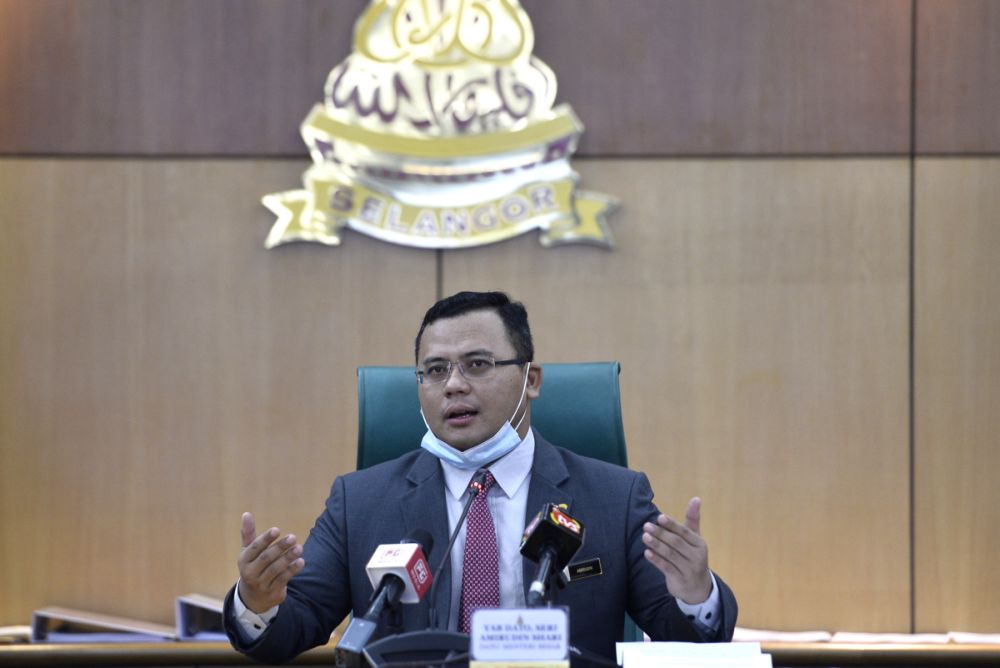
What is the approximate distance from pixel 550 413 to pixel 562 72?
1501mm

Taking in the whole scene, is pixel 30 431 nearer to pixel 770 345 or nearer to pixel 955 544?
pixel 770 345

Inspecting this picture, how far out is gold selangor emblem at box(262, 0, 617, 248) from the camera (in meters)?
3.24

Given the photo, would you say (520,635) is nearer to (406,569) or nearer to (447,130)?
(406,569)

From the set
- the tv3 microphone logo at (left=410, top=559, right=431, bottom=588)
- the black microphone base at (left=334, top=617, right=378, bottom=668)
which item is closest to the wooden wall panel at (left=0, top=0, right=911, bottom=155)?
the tv3 microphone logo at (left=410, top=559, right=431, bottom=588)

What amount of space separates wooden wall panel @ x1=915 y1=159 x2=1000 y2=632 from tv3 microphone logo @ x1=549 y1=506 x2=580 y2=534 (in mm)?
2185

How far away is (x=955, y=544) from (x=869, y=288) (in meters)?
0.83

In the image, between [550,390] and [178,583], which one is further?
[178,583]

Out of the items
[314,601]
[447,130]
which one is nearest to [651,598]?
[314,601]

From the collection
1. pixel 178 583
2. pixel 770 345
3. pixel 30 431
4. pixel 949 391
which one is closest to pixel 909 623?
pixel 949 391

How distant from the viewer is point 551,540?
4.72ft

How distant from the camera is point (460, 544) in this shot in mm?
1850

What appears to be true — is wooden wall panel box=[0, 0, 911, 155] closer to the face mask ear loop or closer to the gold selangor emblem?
the gold selangor emblem

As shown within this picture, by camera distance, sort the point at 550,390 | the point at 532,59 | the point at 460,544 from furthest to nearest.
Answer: the point at 532,59, the point at 550,390, the point at 460,544

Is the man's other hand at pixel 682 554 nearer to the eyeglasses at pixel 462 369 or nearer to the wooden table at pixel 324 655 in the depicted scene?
the eyeglasses at pixel 462 369
